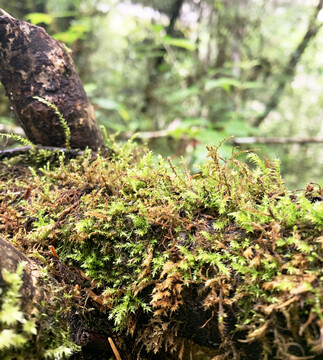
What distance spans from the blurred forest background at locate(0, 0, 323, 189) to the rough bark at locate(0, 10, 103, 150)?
7.27 feet

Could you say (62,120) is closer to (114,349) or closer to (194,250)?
(194,250)

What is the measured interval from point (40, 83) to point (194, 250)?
1330mm

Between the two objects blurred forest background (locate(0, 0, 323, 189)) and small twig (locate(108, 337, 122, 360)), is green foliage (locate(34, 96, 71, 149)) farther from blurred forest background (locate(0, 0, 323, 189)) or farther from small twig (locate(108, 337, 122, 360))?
blurred forest background (locate(0, 0, 323, 189))

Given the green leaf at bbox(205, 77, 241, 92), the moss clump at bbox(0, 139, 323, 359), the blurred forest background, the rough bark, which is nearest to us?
the moss clump at bbox(0, 139, 323, 359)

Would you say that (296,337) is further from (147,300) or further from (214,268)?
(147,300)

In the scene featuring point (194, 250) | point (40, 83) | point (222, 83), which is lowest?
point (194, 250)

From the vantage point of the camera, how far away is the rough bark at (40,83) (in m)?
1.44

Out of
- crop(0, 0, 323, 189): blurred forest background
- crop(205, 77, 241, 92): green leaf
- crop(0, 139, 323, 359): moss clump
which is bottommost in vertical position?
crop(0, 139, 323, 359): moss clump

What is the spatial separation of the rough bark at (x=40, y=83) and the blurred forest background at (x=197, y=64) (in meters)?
2.22

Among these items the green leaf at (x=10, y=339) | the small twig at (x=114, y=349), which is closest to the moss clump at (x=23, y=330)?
the green leaf at (x=10, y=339)

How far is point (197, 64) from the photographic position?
14.4 feet

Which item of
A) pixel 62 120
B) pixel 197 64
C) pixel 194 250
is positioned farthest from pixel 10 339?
pixel 197 64

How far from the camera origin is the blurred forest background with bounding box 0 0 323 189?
431 cm

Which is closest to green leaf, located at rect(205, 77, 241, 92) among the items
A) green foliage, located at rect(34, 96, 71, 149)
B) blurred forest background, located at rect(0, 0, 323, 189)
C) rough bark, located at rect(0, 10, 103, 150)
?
blurred forest background, located at rect(0, 0, 323, 189)
